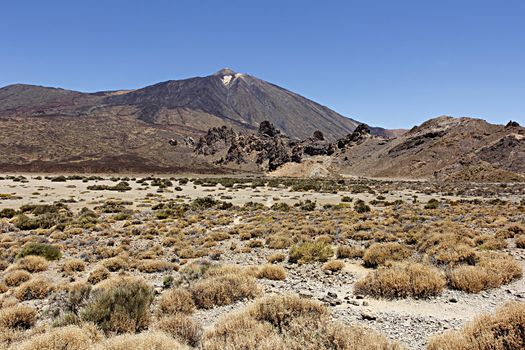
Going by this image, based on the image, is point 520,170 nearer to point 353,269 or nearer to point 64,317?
point 353,269

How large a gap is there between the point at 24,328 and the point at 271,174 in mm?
89139

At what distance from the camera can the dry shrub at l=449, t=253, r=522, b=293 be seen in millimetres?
6778

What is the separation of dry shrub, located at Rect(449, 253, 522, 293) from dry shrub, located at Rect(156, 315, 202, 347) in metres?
5.50

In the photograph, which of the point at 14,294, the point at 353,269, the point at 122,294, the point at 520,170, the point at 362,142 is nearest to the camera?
the point at 122,294

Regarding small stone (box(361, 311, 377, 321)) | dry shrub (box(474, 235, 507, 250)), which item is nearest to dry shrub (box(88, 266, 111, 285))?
small stone (box(361, 311, 377, 321))

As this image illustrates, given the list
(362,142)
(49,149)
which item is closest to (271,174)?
(362,142)

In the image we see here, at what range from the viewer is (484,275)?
6980mm

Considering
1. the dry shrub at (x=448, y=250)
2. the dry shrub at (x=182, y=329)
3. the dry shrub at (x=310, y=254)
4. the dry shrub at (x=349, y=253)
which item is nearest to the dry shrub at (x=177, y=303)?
the dry shrub at (x=182, y=329)

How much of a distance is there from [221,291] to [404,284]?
3814mm

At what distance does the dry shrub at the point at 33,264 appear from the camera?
10.4 meters

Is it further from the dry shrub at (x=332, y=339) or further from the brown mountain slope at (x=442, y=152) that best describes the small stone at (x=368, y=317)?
the brown mountain slope at (x=442, y=152)

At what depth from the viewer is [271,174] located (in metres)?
94.6

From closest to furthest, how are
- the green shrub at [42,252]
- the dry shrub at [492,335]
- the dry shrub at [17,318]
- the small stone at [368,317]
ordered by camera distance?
1. the dry shrub at [492,335]
2. the small stone at [368,317]
3. the dry shrub at [17,318]
4. the green shrub at [42,252]

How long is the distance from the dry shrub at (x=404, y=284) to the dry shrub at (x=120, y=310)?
4441mm
